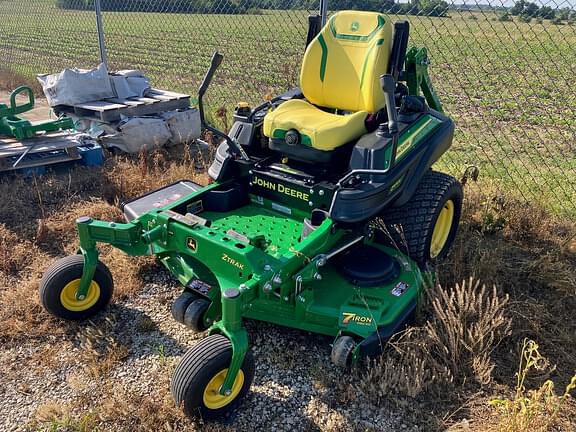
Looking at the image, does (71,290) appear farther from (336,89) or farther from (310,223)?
(336,89)

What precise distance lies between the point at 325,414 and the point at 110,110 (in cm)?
433

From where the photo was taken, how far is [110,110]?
5.73m

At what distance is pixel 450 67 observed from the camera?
819cm

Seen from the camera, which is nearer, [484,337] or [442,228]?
[484,337]

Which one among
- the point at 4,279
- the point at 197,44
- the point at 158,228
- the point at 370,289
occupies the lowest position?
the point at 197,44

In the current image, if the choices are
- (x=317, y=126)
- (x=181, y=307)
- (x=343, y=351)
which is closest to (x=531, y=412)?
(x=343, y=351)

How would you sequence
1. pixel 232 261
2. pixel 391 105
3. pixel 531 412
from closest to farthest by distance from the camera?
pixel 531 412
pixel 232 261
pixel 391 105

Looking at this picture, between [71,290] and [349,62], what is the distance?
7.88 feet

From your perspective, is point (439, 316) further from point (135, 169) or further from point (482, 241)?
point (135, 169)

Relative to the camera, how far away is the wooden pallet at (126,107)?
5.76 m

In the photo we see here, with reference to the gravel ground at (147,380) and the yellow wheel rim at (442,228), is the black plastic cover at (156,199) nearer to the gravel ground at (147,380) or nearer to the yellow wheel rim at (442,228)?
the gravel ground at (147,380)

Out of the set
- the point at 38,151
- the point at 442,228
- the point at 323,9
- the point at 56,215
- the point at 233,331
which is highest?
the point at 323,9

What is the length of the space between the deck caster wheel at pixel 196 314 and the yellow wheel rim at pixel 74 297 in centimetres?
64

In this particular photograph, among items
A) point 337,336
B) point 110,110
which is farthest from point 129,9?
point 337,336
